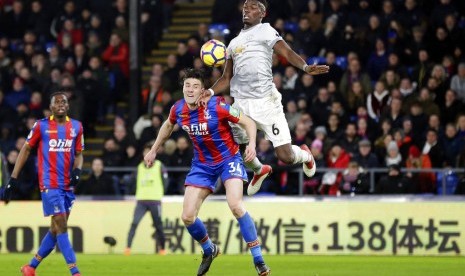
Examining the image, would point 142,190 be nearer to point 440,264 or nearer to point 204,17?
point 440,264

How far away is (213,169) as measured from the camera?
13.5 metres

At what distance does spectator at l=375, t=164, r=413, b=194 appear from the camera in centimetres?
2039

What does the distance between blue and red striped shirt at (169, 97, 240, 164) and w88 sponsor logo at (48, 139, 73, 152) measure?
1459 mm

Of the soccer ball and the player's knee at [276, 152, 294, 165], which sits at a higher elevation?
the soccer ball

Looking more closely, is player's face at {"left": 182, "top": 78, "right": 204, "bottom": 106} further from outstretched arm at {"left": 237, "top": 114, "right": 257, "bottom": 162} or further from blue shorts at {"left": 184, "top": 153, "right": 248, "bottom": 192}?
blue shorts at {"left": 184, "top": 153, "right": 248, "bottom": 192}

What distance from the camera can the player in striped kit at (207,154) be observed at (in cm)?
1321

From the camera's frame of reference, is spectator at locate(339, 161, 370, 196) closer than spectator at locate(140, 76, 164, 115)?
Yes

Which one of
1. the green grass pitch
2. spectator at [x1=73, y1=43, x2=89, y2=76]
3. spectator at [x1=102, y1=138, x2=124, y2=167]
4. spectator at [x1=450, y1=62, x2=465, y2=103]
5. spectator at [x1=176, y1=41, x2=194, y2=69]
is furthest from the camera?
spectator at [x1=73, y1=43, x2=89, y2=76]

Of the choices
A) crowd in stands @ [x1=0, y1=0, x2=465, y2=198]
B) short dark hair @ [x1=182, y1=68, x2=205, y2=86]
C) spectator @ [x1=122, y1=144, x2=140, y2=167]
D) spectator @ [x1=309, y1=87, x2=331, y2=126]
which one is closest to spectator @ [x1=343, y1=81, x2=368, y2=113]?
crowd in stands @ [x1=0, y1=0, x2=465, y2=198]

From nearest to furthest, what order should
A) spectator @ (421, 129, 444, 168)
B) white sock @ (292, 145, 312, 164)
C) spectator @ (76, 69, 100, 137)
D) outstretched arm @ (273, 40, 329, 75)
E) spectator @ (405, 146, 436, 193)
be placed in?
outstretched arm @ (273, 40, 329, 75), white sock @ (292, 145, 312, 164), spectator @ (405, 146, 436, 193), spectator @ (421, 129, 444, 168), spectator @ (76, 69, 100, 137)

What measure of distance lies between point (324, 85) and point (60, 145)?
30.9 feet

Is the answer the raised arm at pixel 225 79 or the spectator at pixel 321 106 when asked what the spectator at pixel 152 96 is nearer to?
the spectator at pixel 321 106

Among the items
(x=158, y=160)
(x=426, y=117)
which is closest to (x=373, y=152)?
(x=426, y=117)

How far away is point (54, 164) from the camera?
14172mm
